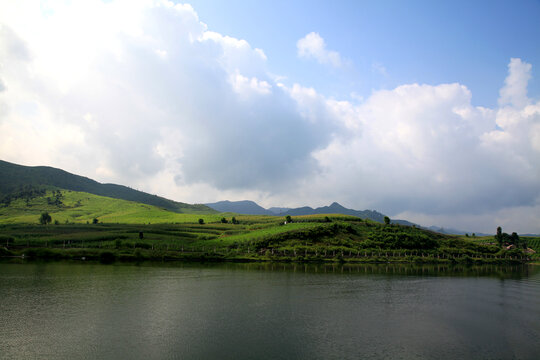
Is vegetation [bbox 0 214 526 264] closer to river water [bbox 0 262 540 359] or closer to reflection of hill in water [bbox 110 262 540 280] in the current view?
reflection of hill in water [bbox 110 262 540 280]

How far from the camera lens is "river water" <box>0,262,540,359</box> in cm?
2592

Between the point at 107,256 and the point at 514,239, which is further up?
the point at 514,239

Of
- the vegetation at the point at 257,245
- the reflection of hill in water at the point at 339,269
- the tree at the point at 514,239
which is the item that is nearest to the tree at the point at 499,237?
the tree at the point at 514,239

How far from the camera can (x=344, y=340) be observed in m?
28.6

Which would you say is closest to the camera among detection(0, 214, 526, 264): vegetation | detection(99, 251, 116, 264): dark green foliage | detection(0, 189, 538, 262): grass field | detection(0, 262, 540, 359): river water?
detection(0, 262, 540, 359): river water

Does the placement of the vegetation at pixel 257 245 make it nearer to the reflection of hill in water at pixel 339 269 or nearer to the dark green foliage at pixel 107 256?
the dark green foliage at pixel 107 256

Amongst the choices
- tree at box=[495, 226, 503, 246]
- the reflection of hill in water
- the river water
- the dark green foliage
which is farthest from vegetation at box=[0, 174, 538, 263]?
the river water

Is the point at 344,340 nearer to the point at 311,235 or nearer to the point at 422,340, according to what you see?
the point at 422,340

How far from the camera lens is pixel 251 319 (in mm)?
33719

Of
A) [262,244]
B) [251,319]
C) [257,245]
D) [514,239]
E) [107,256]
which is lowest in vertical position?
[107,256]

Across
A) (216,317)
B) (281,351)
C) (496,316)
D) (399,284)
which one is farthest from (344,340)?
(399,284)

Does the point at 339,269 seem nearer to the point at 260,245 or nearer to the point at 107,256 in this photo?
the point at 260,245

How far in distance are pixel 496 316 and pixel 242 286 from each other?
32.6 meters

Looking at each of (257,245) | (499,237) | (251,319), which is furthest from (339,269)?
(499,237)
